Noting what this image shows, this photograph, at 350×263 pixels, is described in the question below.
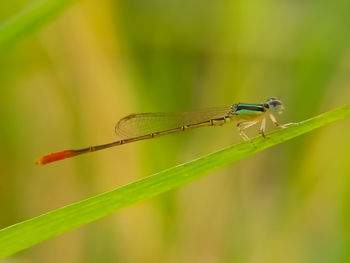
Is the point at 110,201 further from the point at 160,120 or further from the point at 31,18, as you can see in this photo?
the point at 160,120

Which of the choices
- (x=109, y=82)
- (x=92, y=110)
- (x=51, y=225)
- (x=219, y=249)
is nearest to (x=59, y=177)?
(x=92, y=110)

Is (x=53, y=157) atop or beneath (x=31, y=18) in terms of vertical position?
beneath

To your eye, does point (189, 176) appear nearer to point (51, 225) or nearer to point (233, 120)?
point (51, 225)

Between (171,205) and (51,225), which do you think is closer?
(51,225)

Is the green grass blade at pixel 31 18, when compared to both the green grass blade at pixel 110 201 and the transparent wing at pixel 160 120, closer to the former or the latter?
the green grass blade at pixel 110 201

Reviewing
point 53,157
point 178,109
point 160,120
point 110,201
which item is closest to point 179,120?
point 160,120

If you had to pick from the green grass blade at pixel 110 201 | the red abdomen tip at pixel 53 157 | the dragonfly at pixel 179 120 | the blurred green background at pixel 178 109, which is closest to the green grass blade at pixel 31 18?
the red abdomen tip at pixel 53 157
